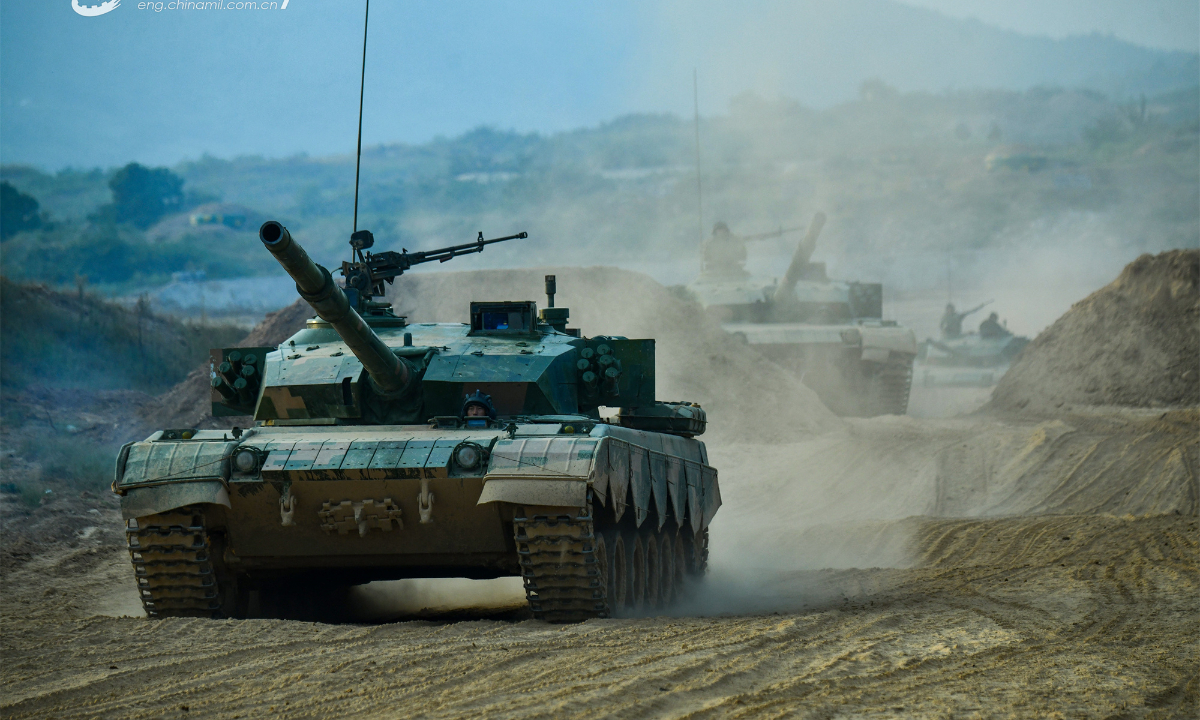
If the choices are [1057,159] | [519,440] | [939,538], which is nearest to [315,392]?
[519,440]

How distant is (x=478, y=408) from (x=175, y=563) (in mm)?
2582

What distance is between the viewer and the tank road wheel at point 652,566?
492 inches

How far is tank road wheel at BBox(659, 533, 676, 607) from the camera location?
13.1 m

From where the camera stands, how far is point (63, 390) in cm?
2495

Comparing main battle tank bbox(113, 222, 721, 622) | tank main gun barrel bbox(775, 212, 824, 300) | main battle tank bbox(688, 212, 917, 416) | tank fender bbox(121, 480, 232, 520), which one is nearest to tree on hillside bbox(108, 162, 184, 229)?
main battle tank bbox(688, 212, 917, 416)

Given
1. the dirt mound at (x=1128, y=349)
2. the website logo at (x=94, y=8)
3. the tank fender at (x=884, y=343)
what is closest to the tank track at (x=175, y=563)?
the website logo at (x=94, y=8)

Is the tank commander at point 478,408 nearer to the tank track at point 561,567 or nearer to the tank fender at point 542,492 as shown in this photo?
the tank track at point 561,567

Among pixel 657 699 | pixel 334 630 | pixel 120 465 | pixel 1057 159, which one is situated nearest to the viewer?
pixel 657 699

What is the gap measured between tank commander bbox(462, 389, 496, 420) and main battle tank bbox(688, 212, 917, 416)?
2033 cm

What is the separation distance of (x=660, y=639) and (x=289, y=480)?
2993 mm

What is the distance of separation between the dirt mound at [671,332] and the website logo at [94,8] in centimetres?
1310

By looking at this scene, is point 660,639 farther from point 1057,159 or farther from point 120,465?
point 1057,159

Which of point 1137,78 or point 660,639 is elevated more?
point 1137,78

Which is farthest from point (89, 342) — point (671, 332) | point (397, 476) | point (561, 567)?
point (561, 567)
